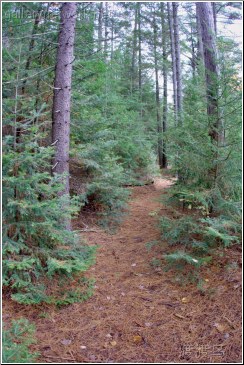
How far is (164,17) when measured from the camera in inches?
520

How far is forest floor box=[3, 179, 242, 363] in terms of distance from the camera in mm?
2584

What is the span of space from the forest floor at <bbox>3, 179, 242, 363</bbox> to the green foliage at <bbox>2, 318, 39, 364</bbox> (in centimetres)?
10

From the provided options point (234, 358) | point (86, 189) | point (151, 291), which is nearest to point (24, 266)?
point (151, 291)

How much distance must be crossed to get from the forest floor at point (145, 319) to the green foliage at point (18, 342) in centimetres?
10

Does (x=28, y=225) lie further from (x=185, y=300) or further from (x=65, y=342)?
(x=185, y=300)

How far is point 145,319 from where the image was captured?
3020 millimetres

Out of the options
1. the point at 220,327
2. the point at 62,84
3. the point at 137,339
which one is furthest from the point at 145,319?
the point at 62,84

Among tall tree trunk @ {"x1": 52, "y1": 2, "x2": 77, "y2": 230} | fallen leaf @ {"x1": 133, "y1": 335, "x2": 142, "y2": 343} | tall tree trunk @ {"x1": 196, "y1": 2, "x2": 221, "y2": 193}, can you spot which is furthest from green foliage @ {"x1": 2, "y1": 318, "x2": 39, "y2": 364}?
tall tree trunk @ {"x1": 196, "y1": 2, "x2": 221, "y2": 193}

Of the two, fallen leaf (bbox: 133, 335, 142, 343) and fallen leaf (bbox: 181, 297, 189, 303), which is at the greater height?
fallen leaf (bbox: 181, 297, 189, 303)

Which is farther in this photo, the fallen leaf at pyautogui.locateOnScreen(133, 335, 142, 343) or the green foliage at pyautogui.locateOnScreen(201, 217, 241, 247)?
the green foliage at pyautogui.locateOnScreen(201, 217, 241, 247)

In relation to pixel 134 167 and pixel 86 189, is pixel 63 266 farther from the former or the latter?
pixel 134 167

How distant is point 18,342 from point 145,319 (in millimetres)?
1253

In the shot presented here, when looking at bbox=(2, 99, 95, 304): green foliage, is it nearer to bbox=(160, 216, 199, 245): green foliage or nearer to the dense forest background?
the dense forest background

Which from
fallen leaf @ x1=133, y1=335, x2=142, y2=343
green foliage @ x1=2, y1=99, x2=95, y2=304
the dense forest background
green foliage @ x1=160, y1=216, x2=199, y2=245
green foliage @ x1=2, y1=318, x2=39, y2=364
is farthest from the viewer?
green foliage @ x1=160, y1=216, x2=199, y2=245
